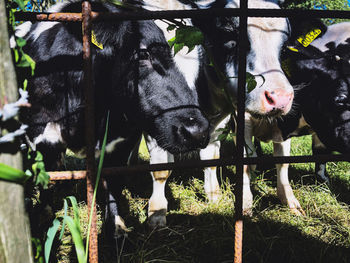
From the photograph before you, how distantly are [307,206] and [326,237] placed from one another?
0.72m

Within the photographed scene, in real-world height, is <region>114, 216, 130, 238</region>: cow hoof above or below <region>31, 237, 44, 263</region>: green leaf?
below

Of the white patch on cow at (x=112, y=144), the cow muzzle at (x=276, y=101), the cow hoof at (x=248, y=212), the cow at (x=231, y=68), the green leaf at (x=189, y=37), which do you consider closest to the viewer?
the green leaf at (x=189, y=37)

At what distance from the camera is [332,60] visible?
316cm

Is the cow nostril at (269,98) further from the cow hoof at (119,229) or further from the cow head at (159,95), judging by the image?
the cow hoof at (119,229)

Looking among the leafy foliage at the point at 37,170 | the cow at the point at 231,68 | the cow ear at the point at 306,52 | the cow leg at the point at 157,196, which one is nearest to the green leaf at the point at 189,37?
the leafy foliage at the point at 37,170

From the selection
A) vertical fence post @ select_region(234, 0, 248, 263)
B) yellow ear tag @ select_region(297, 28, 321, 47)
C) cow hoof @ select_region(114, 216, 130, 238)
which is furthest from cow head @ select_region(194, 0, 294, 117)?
cow hoof @ select_region(114, 216, 130, 238)

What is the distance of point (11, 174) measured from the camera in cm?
90

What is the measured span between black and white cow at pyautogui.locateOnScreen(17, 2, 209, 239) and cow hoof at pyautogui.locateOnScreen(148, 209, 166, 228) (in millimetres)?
283

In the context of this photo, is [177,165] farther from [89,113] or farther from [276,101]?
[276,101]

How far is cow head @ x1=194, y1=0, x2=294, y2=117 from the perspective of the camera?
7.51 feet

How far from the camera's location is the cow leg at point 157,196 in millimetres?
2596

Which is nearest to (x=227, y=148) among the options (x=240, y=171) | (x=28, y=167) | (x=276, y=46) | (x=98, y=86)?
(x=276, y=46)

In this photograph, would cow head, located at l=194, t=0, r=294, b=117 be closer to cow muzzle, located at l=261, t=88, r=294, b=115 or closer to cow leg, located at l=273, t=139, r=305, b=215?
cow muzzle, located at l=261, t=88, r=294, b=115

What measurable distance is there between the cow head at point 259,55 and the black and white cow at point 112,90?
0.43 metres
